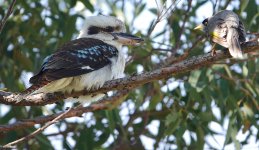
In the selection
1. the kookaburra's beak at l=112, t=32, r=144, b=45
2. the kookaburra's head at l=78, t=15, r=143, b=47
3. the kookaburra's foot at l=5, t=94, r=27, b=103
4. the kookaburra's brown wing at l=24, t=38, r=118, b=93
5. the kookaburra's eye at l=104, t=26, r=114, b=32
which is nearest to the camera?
the kookaburra's foot at l=5, t=94, r=27, b=103

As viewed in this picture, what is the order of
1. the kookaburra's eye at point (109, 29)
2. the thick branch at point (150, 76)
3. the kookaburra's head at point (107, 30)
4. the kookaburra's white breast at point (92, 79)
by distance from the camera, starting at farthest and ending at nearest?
the kookaburra's eye at point (109, 29), the kookaburra's head at point (107, 30), the kookaburra's white breast at point (92, 79), the thick branch at point (150, 76)

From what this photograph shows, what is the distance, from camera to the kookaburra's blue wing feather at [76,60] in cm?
359

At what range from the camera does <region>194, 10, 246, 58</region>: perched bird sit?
3.60m

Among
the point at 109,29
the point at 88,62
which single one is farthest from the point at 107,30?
the point at 88,62

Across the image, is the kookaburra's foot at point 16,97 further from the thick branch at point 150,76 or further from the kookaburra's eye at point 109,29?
the kookaburra's eye at point 109,29

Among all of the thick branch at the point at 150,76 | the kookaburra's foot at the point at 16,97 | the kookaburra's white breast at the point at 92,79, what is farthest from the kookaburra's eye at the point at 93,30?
the kookaburra's foot at the point at 16,97

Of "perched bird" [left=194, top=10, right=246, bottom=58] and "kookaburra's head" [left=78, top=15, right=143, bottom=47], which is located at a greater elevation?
"kookaburra's head" [left=78, top=15, right=143, bottom=47]

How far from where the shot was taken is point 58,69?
143 inches

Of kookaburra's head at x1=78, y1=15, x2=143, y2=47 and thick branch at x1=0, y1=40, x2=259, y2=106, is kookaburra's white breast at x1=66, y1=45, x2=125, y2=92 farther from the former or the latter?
kookaburra's head at x1=78, y1=15, x2=143, y2=47

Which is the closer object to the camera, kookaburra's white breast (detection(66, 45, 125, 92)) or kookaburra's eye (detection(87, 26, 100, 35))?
kookaburra's white breast (detection(66, 45, 125, 92))

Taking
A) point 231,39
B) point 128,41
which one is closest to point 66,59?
point 128,41

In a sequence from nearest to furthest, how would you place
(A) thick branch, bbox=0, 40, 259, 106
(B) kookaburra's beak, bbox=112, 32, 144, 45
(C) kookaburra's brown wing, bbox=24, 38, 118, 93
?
(A) thick branch, bbox=0, 40, 259, 106 < (C) kookaburra's brown wing, bbox=24, 38, 118, 93 < (B) kookaburra's beak, bbox=112, 32, 144, 45

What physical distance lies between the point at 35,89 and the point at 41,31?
6.87ft

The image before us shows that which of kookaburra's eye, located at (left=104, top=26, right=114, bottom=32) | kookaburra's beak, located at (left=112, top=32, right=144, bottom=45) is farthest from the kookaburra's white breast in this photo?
kookaburra's eye, located at (left=104, top=26, right=114, bottom=32)
